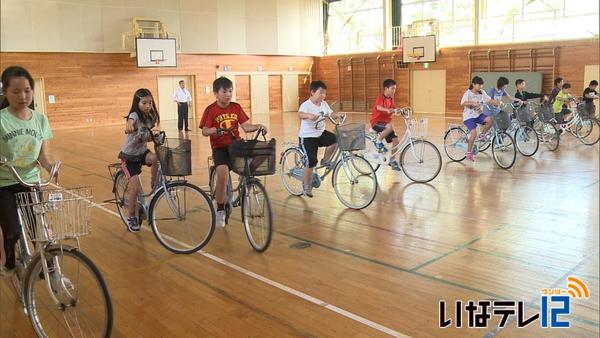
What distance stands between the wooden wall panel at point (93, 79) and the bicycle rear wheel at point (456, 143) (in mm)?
14944

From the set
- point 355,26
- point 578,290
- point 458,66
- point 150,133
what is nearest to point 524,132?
point 150,133

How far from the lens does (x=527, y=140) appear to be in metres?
9.80

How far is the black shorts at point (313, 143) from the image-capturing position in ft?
21.4

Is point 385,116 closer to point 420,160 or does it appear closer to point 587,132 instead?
point 420,160

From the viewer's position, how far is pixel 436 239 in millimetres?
5129

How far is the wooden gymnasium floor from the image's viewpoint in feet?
11.3

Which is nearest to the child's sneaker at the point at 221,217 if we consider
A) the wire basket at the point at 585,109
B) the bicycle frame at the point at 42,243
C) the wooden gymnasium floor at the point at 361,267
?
the wooden gymnasium floor at the point at 361,267

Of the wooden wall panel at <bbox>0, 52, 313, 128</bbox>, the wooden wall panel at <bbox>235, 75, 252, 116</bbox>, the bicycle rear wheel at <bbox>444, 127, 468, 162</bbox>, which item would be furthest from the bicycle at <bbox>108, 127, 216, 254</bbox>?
the wooden wall panel at <bbox>235, 75, 252, 116</bbox>

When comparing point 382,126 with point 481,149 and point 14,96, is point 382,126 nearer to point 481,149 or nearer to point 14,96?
point 481,149

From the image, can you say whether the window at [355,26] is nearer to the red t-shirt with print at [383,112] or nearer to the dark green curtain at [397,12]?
the dark green curtain at [397,12]

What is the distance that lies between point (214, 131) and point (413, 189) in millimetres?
3490

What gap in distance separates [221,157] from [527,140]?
6.65 m

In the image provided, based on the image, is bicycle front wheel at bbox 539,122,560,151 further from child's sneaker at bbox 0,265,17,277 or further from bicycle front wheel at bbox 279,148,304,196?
child's sneaker at bbox 0,265,17,277

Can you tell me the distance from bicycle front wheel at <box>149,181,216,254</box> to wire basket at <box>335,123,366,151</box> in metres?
1.87
